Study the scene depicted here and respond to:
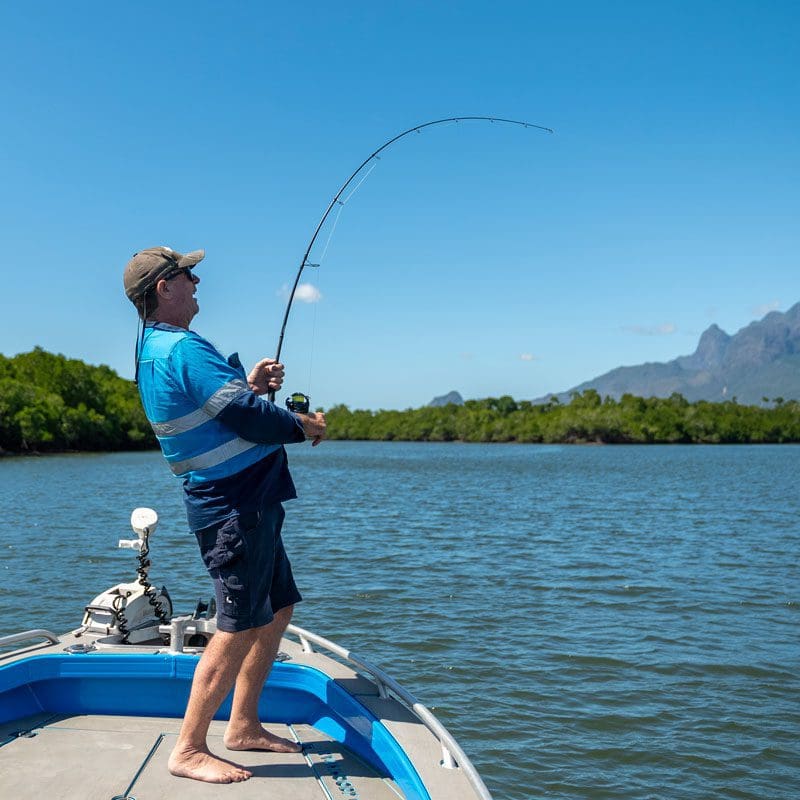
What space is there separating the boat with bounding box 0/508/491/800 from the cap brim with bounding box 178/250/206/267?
5.98 ft

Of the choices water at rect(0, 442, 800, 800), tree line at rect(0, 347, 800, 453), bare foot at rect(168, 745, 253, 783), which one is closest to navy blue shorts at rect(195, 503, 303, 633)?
bare foot at rect(168, 745, 253, 783)

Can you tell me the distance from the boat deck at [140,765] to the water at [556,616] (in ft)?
9.08

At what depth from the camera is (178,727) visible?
3.67m

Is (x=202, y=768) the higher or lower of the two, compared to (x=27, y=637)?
lower

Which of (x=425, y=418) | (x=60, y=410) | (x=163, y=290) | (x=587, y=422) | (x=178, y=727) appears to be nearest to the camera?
(x=163, y=290)

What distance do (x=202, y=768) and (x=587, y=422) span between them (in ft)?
416

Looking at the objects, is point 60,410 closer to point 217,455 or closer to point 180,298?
point 180,298

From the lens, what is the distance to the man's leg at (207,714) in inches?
121

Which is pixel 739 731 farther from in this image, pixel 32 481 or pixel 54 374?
pixel 54 374

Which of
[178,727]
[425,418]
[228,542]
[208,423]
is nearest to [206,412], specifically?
[208,423]

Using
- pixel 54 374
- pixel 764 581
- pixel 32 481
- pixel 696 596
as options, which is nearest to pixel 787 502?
pixel 764 581

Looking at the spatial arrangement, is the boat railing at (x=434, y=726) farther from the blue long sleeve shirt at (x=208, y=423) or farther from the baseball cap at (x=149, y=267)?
the baseball cap at (x=149, y=267)

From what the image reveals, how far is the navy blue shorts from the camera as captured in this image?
10.1ft

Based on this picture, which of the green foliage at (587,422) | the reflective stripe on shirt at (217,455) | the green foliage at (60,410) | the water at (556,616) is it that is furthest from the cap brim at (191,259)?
the green foliage at (587,422)
